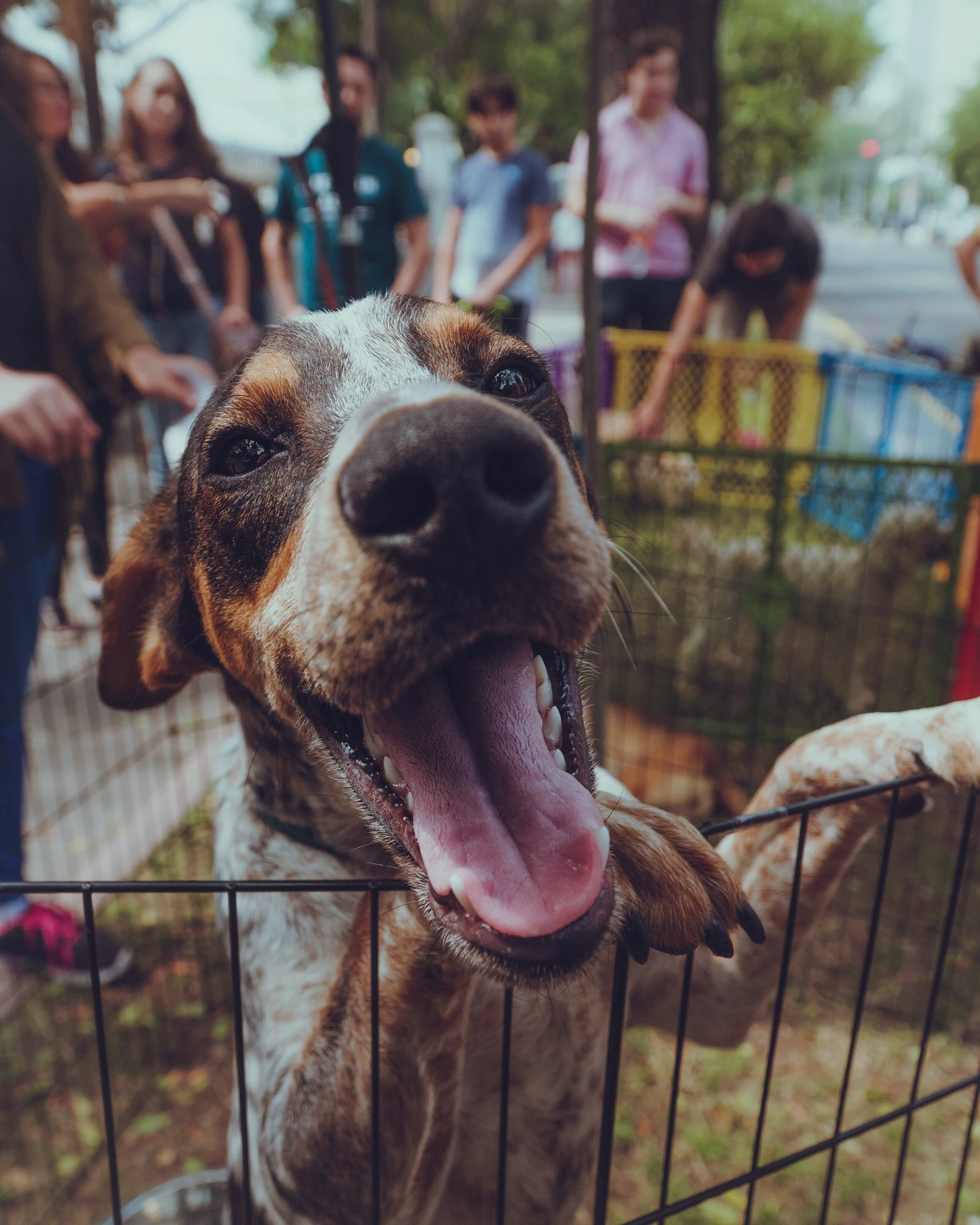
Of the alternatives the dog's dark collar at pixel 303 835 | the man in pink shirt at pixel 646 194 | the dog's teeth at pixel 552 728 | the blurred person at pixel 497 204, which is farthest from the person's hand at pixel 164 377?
the man in pink shirt at pixel 646 194

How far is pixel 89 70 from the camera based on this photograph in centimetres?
679

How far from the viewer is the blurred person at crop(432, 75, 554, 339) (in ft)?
18.8

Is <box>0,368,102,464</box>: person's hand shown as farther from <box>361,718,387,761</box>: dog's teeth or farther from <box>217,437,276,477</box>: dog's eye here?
<box>361,718,387,761</box>: dog's teeth

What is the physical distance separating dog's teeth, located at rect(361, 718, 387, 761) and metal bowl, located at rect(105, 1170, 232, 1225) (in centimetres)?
122

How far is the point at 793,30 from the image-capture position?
39.1m

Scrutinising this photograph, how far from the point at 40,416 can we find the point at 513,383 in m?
1.26

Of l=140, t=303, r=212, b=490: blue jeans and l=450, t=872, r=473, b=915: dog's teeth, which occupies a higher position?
l=140, t=303, r=212, b=490: blue jeans

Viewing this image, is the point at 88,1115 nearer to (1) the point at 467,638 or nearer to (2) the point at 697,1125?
(2) the point at 697,1125

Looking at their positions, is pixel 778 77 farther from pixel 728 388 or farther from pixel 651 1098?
pixel 651 1098

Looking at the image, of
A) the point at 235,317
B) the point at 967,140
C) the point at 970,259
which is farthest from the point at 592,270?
the point at 967,140

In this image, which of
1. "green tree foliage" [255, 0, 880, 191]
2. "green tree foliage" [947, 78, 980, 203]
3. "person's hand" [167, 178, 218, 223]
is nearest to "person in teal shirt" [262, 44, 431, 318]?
"person's hand" [167, 178, 218, 223]

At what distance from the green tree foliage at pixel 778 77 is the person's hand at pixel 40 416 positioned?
38.3 m

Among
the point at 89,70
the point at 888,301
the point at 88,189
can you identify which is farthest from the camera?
the point at 888,301

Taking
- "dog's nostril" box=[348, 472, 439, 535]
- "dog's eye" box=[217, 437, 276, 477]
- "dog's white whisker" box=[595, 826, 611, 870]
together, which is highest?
"dog's nostril" box=[348, 472, 439, 535]
